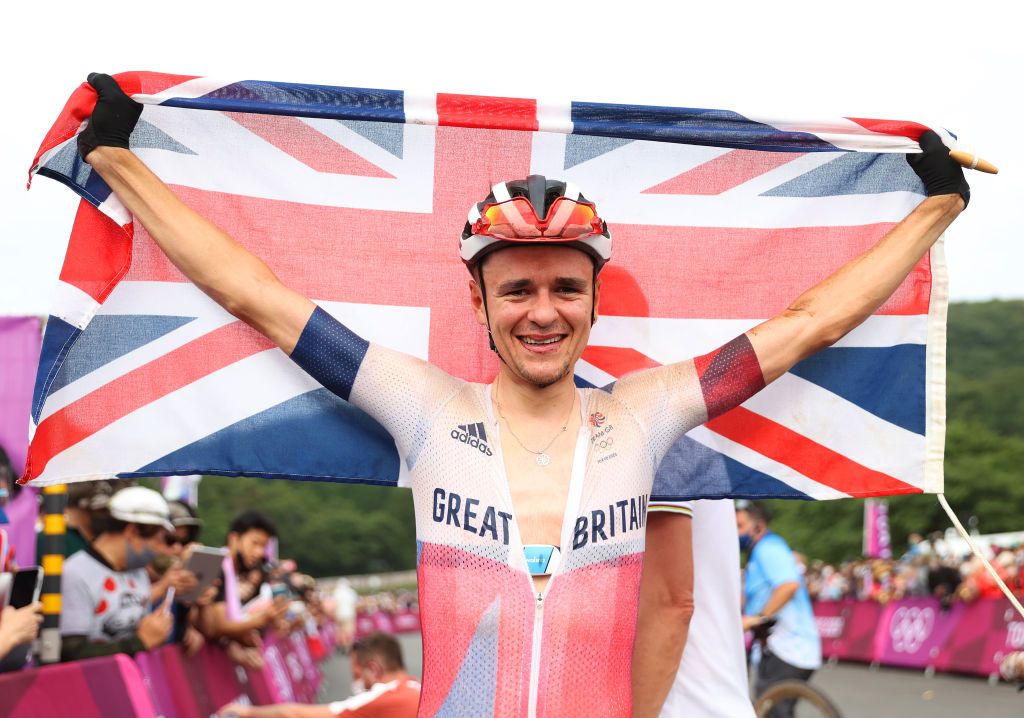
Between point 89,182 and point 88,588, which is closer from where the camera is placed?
point 89,182

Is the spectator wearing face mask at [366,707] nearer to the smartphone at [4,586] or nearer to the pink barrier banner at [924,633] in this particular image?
the smartphone at [4,586]

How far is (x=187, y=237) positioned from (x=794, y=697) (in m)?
7.54

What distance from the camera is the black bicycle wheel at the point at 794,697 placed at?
33.2 ft

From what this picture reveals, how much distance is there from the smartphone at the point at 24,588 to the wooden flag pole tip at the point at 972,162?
14.1 ft

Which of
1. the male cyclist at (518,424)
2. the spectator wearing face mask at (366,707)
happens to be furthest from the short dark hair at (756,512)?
the male cyclist at (518,424)

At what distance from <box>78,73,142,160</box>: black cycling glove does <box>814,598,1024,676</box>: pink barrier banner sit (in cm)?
1655

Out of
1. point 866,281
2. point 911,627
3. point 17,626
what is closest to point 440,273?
point 866,281

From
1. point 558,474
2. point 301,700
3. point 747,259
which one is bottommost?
point 301,700

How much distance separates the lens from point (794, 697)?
411 inches

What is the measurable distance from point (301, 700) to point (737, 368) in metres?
11.4

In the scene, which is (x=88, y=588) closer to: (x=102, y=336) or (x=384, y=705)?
(x=384, y=705)

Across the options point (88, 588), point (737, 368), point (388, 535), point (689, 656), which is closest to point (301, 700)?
point (88, 588)

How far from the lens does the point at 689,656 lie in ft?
17.4

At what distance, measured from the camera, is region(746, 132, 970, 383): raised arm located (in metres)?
4.47
